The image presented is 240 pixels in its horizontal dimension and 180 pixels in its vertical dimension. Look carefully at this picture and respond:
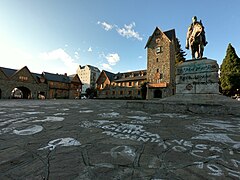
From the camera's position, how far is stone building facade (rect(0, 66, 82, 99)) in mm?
34906

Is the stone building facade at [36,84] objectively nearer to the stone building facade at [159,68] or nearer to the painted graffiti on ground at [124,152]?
the stone building facade at [159,68]

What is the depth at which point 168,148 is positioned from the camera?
2.36 m

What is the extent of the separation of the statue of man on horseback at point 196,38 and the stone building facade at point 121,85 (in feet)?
91.4

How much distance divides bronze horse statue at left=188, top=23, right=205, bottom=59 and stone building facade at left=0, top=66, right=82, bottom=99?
41.5 meters

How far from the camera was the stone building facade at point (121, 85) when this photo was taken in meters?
41.4

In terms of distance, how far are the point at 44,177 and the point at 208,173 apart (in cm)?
187

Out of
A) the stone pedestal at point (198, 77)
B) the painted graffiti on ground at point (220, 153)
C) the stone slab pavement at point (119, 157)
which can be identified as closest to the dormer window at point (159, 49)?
the stone pedestal at point (198, 77)

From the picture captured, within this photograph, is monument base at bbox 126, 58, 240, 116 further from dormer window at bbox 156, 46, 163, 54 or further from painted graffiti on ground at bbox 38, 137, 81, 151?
dormer window at bbox 156, 46, 163, 54

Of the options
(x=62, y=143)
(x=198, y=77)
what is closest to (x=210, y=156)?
(x=62, y=143)

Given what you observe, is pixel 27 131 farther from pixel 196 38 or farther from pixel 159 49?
pixel 159 49

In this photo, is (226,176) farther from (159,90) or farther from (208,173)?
(159,90)

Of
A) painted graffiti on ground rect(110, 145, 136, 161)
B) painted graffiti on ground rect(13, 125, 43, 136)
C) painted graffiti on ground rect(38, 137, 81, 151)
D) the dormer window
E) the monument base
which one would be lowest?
painted graffiti on ground rect(13, 125, 43, 136)

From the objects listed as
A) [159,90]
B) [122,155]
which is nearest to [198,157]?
[122,155]

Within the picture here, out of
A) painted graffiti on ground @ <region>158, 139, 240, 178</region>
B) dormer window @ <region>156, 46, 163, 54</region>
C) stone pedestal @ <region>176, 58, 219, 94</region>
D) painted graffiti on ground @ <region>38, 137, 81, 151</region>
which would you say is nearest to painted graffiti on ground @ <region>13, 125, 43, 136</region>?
painted graffiti on ground @ <region>38, 137, 81, 151</region>
